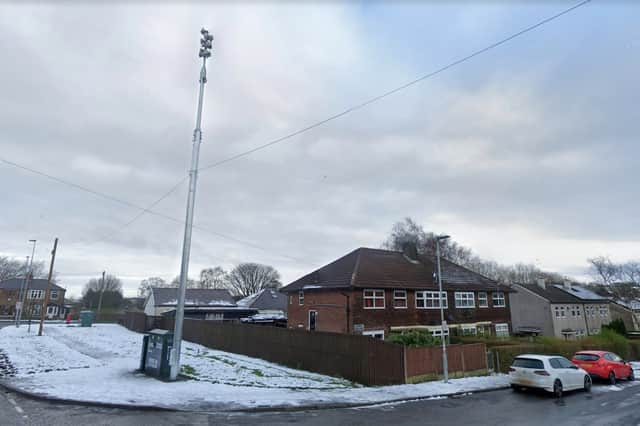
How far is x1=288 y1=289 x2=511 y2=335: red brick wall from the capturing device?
27.3 metres

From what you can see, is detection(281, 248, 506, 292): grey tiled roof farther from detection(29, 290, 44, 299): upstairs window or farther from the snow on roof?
detection(29, 290, 44, 299): upstairs window

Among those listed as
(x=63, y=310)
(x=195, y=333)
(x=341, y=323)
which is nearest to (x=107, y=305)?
(x=63, y=310)

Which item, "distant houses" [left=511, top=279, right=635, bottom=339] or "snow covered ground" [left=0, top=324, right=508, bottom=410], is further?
"distant houses" [left=511, top=279, right=635, bottom=339]

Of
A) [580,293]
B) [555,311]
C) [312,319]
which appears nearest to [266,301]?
[312,319]

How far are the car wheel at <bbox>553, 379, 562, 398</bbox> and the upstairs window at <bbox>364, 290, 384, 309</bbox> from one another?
46.8 ft

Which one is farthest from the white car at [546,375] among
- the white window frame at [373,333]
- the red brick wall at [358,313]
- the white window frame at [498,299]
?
the white window frame at [498,299]

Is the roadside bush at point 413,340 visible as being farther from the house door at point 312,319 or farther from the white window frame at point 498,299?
the white window frame at point 498,299

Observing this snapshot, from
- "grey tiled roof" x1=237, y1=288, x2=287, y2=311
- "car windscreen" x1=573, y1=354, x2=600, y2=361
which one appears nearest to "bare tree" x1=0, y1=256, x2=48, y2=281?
A: "grey tiled roof" x1=237, y1=288, x2=287, y2=311

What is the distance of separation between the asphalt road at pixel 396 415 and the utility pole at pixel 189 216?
399cm

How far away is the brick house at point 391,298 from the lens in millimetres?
27781

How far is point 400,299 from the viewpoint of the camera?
29.9 meters

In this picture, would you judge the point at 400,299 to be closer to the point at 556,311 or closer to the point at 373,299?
the point at 373,299

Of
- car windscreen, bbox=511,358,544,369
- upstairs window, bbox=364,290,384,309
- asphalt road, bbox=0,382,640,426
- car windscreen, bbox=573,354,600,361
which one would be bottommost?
asphalt road, bbox=0,382,640,426

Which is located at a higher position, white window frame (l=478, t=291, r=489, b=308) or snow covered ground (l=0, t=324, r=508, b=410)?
white window frame (l=478, t=291, r=489, b=308)
